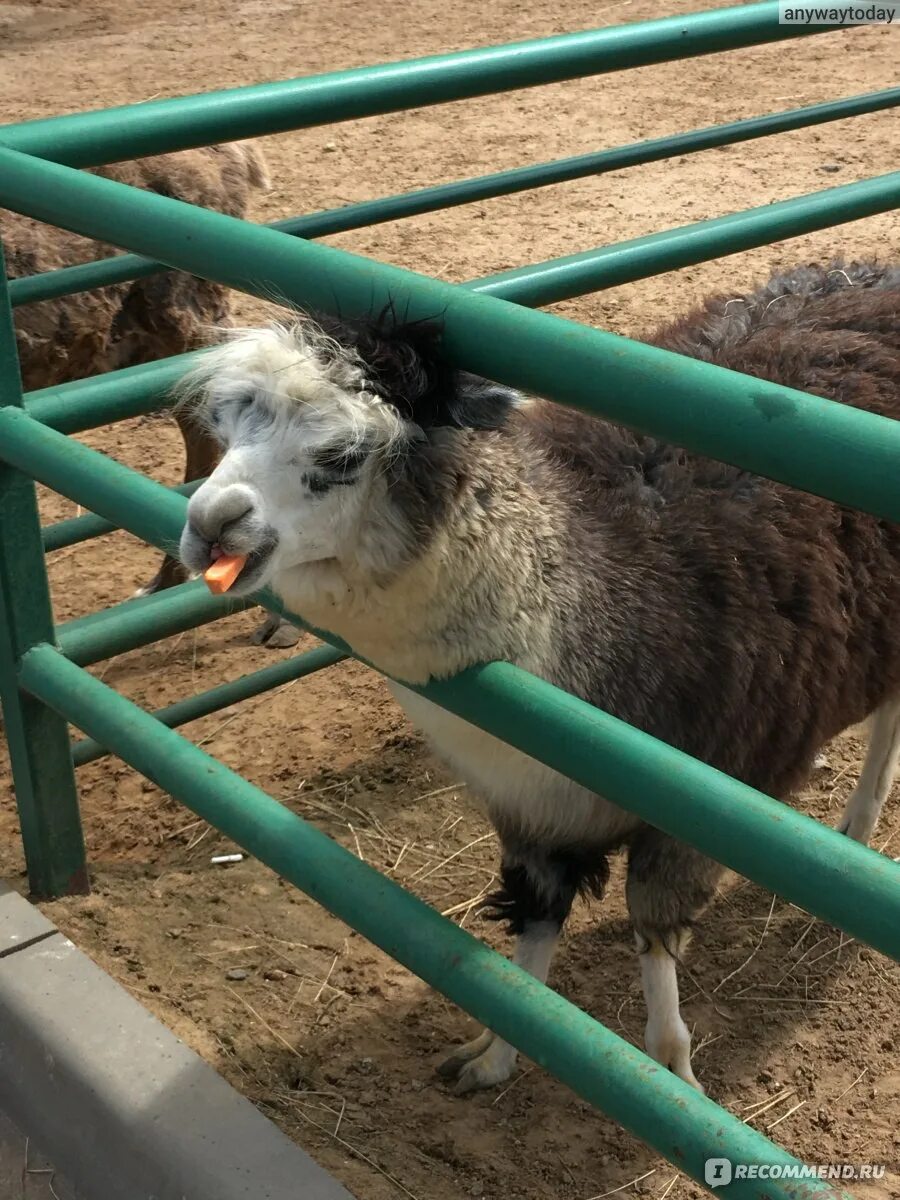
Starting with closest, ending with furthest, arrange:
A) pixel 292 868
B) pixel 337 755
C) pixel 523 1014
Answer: pixel 523 1014 < pixel 292 868 < pixel 337 755

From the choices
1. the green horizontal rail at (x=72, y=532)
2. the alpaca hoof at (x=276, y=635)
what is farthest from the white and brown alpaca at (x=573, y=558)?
the alpaca hoof at (x=276, y=635)

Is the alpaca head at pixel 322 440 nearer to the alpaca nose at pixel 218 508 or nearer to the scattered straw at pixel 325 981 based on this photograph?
the alpaca nose at pixel 218 508

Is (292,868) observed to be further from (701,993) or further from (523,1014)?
(701,993)

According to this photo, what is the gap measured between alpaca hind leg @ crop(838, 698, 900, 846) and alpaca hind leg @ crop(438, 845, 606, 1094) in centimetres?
93

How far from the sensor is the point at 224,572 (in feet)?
5.18

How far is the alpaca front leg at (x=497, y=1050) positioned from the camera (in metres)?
2.51

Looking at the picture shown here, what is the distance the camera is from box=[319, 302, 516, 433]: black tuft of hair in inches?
57.7

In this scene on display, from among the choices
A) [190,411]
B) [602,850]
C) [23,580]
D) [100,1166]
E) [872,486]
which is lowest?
[100,1166]

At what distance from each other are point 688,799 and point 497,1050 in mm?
1390

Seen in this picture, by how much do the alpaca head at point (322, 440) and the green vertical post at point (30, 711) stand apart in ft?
2.62

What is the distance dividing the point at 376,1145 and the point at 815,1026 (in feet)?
3.04

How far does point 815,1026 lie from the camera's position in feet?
8.95

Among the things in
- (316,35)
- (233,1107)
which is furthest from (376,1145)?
(316,35)

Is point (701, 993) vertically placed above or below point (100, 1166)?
below
